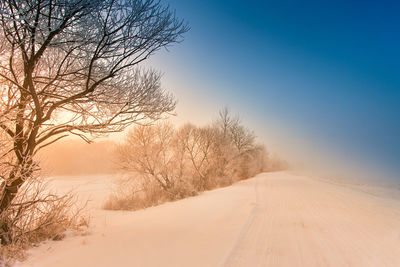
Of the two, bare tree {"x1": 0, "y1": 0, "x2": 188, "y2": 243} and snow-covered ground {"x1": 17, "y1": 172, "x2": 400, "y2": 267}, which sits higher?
bare tree {"x1": 0, "y1": 0, "x2": 188, "y2": 243}

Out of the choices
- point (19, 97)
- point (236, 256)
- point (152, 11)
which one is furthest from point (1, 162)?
point (236, 256)

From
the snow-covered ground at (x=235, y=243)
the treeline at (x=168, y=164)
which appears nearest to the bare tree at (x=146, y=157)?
the treeline at (x=168, y=164)

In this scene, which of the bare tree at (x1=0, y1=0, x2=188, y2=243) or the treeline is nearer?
the bare tree at (x1=0, y1=0, x2=188, y2=243)

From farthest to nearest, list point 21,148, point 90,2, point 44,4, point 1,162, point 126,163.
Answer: point 126,163, point 21,148, point 1,162, point 90,2, point 44,4

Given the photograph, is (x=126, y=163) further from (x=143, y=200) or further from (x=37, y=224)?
(x=37, y=224)

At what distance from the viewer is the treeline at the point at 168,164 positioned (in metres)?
11.2

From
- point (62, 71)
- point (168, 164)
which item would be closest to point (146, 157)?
point (168, 164)

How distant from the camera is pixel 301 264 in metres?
2.81

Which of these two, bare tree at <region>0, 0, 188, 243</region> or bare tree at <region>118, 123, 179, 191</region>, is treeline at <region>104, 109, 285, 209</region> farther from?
bare tree at <region>0, 0, 188, 243</region>

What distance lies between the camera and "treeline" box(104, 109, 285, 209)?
1120 centimetres

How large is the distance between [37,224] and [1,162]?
51.5 inches

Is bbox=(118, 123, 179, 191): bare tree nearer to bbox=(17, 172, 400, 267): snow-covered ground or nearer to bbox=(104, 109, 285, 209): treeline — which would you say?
bbox=(104, 109, 285, 209): treeline

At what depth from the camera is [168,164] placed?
13.3m

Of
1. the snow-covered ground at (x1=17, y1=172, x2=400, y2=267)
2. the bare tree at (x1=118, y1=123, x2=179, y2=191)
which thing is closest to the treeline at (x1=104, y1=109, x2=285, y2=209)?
the bare tree at (x1=118, y1=123, x2=179, y2=191)
